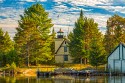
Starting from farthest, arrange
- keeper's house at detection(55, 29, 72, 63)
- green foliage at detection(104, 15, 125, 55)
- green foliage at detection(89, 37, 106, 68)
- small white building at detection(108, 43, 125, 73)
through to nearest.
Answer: keeper's house at detection(55, 29, 72, 63) < green foliage at detection(104, 15, 125, 55) < green foliage at detection(89, 37, 106, 68) < small white building at detection(108, 43, 125, 73)

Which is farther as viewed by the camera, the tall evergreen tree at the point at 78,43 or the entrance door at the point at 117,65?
the tall evergreen tree at the point at 78,43

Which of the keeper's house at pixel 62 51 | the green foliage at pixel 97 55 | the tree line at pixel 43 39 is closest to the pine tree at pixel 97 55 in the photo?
the green foliage at pixel 97 55

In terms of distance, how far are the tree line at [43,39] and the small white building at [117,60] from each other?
23.6 ft

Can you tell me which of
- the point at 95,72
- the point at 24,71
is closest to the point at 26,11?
the point at 24,71

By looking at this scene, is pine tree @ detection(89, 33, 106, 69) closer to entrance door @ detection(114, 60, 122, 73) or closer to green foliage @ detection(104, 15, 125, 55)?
entrance door @ detection(114, 60, 122, 73)

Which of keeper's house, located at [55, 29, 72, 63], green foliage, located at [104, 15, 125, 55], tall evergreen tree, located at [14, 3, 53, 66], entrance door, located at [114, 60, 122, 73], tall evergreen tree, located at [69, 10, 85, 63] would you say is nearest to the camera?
entrance door, located at [114, 60, 122, 73]

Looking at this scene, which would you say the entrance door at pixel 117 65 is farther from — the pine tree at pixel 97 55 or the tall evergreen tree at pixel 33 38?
the tall evergreen tree at pixel 33 38

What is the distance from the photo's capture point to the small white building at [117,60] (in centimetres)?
7781

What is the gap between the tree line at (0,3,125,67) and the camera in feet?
295

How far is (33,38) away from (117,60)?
22073 mm

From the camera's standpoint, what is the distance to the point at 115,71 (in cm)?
7756

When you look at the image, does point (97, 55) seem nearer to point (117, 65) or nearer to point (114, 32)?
point (117, 65)

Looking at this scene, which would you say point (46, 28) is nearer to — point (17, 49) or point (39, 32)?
point (39, 32)

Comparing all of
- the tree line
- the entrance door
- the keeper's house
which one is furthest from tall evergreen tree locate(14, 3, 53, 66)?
the entrance door
